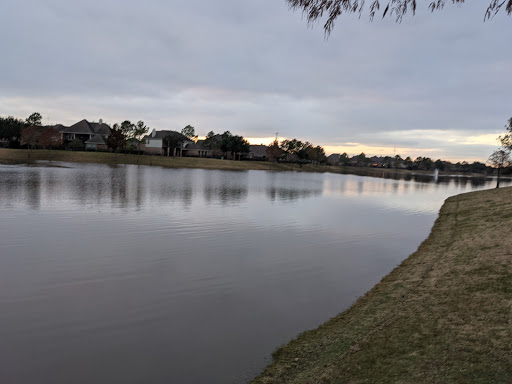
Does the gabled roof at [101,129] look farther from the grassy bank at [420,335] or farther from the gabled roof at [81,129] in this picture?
the grassy bank at [420,335]

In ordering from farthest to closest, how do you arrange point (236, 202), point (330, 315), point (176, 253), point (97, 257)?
point (236, 202), point (176, 253), point (97, 257), point (330, 315)

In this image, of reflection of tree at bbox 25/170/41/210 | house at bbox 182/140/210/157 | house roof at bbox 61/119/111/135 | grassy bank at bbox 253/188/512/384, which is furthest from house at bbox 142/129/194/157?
grassy bank at bbox 253/188/512/384

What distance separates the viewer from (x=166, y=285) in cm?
1281

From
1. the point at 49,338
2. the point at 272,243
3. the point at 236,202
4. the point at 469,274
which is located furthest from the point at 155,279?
the point at 236,202

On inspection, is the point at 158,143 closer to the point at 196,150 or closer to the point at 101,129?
the point at 196,150

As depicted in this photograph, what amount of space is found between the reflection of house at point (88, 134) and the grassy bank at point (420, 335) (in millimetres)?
142279

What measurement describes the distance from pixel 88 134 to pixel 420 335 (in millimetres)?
154387

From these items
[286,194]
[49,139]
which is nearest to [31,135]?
[49,139]

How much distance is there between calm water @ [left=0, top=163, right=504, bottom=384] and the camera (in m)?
8.20

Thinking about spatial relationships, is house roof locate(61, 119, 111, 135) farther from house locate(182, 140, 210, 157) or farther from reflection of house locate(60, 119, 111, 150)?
house locate(182, 140, 210, 157)

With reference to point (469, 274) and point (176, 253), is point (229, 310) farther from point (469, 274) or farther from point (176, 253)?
point (469, 274)

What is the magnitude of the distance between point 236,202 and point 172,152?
391 ft

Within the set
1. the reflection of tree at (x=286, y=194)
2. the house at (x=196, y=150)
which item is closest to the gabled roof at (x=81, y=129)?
the house at (x=196, y=150)

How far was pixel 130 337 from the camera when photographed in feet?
30.2
